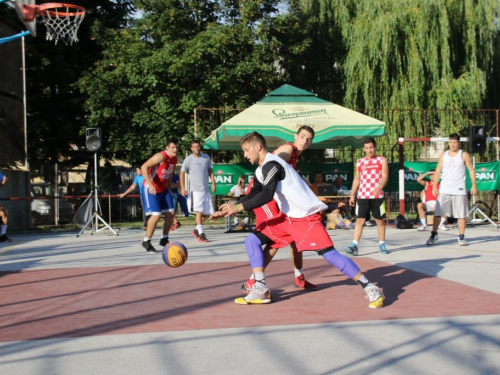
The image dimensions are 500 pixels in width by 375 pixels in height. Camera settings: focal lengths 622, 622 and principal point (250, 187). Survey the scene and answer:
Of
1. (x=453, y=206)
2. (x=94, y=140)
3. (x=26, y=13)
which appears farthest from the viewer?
(x=94, y=140)

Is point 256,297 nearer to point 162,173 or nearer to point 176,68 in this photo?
point 162,173

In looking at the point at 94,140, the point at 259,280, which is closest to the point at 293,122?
the point at 94,140

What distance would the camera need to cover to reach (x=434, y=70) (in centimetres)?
2377

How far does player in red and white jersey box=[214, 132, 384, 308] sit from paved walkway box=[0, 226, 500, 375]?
246 millimetres

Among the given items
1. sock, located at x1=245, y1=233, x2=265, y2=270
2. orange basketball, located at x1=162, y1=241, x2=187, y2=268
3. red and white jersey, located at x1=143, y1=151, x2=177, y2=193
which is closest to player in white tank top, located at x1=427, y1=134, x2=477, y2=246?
red and white jersey, located at x1=143, y1=151, x2=177, y2=193

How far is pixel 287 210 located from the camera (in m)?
6.28

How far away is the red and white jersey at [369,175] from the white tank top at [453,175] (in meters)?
1.84

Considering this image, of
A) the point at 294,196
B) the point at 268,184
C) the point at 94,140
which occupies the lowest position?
the point at 294,196

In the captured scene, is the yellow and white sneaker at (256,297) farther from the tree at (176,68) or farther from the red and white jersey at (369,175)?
the tree at (176,68)

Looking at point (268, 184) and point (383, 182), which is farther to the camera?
point (383, 182)

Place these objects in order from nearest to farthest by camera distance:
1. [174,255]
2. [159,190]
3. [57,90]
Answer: [174,255], [159,190], [57,90]

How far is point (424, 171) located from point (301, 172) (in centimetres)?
366

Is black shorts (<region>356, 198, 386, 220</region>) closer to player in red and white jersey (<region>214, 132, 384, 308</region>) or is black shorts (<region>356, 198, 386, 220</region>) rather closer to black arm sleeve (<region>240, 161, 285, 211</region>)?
player in red and white jersey (<region>214, 132, 384, 308</region>)

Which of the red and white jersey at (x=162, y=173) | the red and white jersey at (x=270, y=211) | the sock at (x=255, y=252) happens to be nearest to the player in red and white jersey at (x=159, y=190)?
the red and white jersey at (x=162, y=173)
